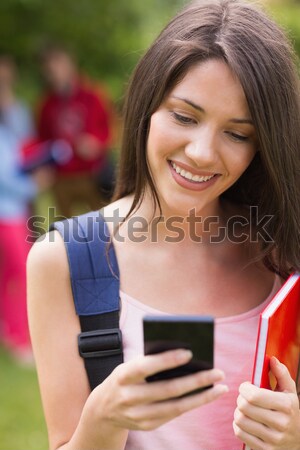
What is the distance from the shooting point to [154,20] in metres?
8.74

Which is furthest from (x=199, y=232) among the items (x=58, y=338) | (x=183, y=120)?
(x=58, y=338)

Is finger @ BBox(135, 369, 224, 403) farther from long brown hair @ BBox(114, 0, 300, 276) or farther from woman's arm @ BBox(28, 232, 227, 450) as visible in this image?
long brown hair @ BBox(114, 0, 300, 276)

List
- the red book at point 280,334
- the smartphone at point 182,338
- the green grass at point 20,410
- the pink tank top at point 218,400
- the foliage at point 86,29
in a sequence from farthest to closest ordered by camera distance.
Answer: the foliage at point 86,29 < the green grass at point 20,410 < the pink tank top at point 218,400 < the red book at point 280,334 < the smartphone at point 182,338

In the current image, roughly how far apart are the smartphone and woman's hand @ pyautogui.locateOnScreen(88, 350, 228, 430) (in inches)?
0.4

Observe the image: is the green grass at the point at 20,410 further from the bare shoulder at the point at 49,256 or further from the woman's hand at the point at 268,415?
the woman's hand at the point at 268,415

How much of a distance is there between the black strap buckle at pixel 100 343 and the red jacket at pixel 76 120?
5.39 metres

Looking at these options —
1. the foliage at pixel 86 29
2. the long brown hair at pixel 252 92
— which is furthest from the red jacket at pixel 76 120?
the long brown hair at pixel 252 92

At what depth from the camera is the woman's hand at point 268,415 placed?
5.14 ft

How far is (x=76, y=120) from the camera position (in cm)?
704

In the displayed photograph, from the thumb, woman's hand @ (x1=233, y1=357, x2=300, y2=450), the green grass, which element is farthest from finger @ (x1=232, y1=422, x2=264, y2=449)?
the green grass

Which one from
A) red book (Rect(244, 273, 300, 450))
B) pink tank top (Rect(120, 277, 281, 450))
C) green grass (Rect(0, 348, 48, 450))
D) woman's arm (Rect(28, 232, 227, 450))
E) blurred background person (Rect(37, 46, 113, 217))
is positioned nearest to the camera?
red book (Rect(244, 273, 300, 450))

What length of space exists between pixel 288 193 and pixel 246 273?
0.25 m

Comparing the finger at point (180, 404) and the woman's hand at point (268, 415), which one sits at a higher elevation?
the finger at point (180, 404)

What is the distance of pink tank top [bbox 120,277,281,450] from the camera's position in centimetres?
180
